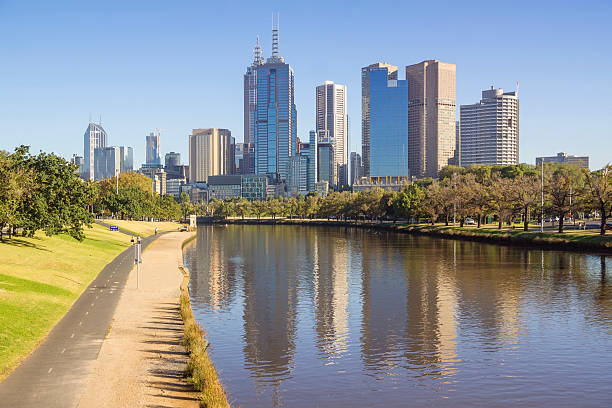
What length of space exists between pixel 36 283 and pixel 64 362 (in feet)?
66.5

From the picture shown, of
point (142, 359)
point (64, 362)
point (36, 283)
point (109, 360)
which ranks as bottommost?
point (142, 359)

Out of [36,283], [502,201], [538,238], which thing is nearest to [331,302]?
[36,283]

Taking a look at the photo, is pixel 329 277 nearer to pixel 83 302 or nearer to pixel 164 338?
pixel 83 302

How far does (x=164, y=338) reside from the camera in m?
32.8

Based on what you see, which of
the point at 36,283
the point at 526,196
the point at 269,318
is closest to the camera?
the point at 269,318

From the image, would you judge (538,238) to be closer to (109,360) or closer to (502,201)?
(502,201)

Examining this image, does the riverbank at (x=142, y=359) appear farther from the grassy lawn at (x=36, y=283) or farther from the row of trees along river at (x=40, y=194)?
the row of trees along river at (x=40, y=194)

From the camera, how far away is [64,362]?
2712 centimetres

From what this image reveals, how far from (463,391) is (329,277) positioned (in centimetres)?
4072

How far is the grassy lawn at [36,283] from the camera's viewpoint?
30.3 m

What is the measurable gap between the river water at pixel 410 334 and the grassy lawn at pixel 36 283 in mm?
9965

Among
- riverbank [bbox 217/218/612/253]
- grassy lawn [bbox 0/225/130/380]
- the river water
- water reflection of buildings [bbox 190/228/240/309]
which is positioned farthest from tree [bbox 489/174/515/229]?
grassy lawn [bbox 0/225/130/380]

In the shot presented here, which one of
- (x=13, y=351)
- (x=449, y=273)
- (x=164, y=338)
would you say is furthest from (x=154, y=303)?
(x=449, y=273)

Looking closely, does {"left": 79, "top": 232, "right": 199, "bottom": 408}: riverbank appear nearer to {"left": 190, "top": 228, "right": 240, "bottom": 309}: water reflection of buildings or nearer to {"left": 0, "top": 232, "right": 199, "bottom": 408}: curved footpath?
{"left": 0, "top": 232, "right": 199, "bottom": 408}: curved footpath
